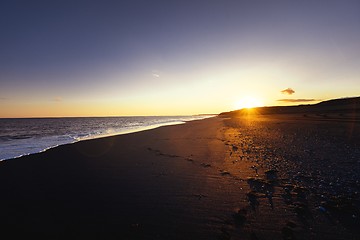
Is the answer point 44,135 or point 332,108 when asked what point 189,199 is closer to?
point 44,135

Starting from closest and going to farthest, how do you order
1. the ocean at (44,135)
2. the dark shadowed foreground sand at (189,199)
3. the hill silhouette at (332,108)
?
the dark shadowed foreground sand at (189,199), the ocean at (44,135), the hill silhouette at (332,108)

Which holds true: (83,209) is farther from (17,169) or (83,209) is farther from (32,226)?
(17,169)

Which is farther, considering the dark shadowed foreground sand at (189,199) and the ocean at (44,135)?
the ocean at (44,135)

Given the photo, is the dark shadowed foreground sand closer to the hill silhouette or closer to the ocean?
the ocean

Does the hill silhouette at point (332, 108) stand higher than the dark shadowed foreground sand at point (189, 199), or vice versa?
the hill silhouette at point (332, 108)

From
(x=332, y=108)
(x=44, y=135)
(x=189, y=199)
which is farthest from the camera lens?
(x=332, y=108)

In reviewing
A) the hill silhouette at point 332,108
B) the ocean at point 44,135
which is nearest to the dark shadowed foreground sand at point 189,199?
the ocean at point 44,135

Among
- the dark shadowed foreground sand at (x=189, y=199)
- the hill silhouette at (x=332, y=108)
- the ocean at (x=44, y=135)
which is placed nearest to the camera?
the dark shadowed foreground sand at (x=189, y=199)

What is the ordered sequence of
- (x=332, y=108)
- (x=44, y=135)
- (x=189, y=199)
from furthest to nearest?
(x=332, y=108), (x=44, y=135), (x=189, y=199)

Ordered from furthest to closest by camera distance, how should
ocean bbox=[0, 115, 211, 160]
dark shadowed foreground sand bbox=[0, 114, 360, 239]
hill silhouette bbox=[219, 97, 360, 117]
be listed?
hill silhouette bbox=[219, 97, 360, 117]
ocean bbox=[0, 115, 211, 160]
dark shadowed foreground sand bbox=[0, 114, 360, 239]

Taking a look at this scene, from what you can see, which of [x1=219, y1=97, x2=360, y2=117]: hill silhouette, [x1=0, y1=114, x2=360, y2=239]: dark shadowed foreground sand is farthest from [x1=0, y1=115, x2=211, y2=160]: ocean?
[x1=219, y1=97, x2=360, y2=117]: hill silhouette

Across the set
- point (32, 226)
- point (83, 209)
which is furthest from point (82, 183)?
point (32, 226)

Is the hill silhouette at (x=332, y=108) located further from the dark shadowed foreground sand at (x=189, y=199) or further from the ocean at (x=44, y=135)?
the dark shadowed foreground sand at (x=189, y=199)

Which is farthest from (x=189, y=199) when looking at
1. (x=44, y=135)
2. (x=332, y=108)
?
(x=332, y=108)
